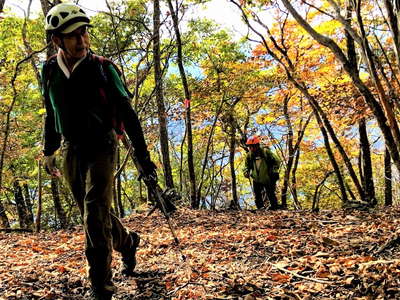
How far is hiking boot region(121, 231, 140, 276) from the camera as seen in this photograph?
3.89 meters

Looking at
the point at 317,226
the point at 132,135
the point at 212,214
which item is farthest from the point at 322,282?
the point at 212,214

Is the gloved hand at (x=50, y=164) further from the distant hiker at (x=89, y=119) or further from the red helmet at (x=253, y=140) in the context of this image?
the red helmet at (x=253, y=140)

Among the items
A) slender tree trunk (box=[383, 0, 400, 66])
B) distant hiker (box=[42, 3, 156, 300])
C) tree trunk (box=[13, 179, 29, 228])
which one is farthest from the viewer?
tree trunk (box=[13, 179, 29, 228])

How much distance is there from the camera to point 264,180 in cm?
976

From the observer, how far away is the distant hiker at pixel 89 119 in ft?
10.0

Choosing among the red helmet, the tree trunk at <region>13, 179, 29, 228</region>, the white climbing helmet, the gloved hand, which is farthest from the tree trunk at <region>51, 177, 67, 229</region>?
the tree trunk at <region>13, 179, 29, 228</region>

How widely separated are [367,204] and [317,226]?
2098 mm

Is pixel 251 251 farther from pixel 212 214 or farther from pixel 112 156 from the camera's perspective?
pixel 212 214

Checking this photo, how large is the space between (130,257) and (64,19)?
239 cm

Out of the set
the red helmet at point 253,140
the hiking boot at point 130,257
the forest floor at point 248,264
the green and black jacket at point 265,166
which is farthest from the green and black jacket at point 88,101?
the green and black jacket at point 265,166

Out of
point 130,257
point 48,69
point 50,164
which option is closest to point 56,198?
point 130,257

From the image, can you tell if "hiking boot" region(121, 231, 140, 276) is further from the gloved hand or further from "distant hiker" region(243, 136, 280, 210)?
"distant hiker" region(243, 136, 280, 210)

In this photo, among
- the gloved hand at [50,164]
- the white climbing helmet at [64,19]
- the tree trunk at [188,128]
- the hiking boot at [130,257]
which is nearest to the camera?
the white climbing helmet at [64,19]

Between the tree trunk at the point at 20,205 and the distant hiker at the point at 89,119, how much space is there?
21.7 metres
